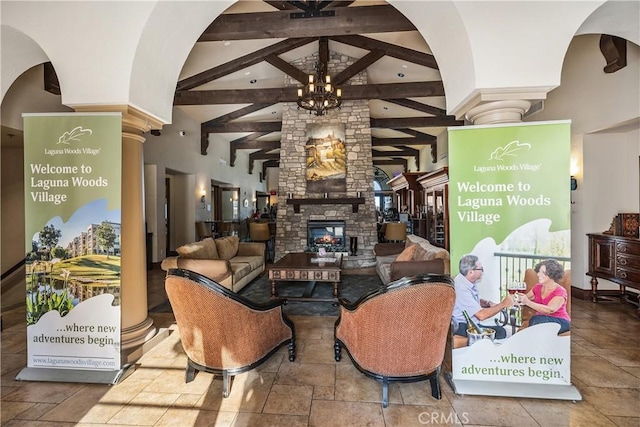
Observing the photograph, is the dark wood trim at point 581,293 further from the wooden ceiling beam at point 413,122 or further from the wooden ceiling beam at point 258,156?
the wooden ceiling beam at point 258,156

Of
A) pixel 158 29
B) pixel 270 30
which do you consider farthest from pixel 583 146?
pixel 158 29

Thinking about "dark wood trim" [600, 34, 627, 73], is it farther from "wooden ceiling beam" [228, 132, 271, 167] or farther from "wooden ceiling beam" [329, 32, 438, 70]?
"wooden ceiling beam" [228, 132, 271, 167]

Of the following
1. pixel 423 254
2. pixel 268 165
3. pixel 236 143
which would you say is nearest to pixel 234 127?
pixel 236 143

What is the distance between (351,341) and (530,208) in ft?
5.41

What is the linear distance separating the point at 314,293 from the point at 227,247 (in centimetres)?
195

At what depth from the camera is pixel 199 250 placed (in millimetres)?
4488

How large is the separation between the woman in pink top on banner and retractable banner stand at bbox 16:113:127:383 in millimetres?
3197

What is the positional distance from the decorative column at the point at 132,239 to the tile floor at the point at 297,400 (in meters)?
0.27

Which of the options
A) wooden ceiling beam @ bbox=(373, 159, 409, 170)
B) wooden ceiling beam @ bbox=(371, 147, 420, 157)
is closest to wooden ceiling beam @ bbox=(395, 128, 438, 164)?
wooden ceiling beam @ bbox=(371, 147, 420, 157)

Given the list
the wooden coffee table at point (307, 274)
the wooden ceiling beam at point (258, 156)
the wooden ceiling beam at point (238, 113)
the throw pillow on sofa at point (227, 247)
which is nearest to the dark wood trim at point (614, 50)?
the wooden coffee table at point (307, 274)

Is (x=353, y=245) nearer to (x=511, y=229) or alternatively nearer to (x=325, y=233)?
(x=325, y=233)

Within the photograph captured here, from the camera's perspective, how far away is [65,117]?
233 cm

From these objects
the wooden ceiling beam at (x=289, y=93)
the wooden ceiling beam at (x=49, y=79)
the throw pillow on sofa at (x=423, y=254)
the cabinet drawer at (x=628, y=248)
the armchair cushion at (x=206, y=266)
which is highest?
the wooden ceiling beam at (x=289, y=93)

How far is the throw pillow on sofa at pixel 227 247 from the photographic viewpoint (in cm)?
527
